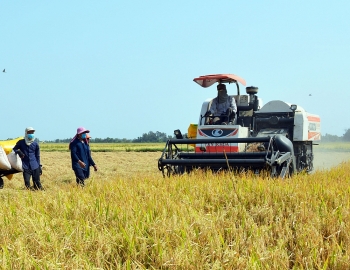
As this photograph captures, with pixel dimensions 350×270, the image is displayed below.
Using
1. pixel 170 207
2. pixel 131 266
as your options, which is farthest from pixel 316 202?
pixel 131 266

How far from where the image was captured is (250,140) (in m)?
7.21

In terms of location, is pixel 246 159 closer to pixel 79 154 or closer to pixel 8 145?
pixel 79 154

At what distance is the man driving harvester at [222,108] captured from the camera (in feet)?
28.2

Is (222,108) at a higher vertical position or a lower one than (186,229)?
higher

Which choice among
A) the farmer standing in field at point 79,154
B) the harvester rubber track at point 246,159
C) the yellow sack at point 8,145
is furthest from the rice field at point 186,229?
the yellow sack at point 8,145

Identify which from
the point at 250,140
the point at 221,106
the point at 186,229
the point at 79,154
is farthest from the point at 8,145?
the point at 186,229

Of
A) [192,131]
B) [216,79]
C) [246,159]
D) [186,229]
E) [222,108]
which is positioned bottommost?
[186,229]

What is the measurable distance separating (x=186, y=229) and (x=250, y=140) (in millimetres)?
3844

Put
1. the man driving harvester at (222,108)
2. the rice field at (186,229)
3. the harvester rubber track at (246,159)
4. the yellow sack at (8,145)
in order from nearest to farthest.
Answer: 1. the rice field at (186,229)
2. the harvester rubber track at (246,159)
3. the man driving harvester at (222,108)
4. the yellow sack at (8,145)

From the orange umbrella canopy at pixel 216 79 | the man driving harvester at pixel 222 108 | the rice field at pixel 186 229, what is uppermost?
the orange umbrella canopy at pixel 216 79

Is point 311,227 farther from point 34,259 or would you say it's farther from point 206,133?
point 206,133

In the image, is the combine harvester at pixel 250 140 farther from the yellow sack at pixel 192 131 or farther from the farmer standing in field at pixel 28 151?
the farmer standing in field at pixel 28 151

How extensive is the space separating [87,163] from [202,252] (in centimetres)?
616

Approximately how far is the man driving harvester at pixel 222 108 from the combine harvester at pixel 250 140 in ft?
0.33
